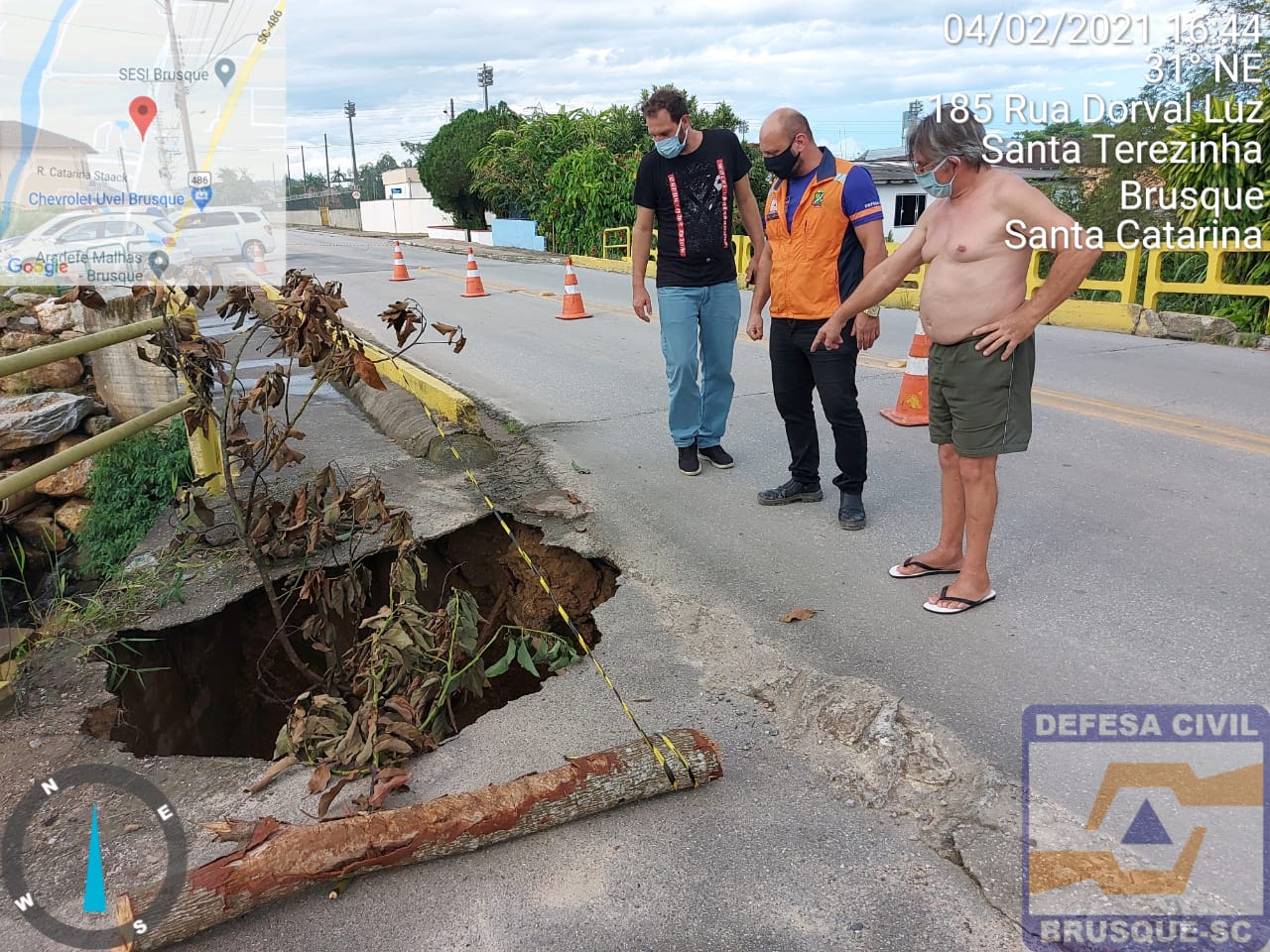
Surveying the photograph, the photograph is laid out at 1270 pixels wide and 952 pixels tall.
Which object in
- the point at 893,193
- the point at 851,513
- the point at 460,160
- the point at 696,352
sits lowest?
the point at 851,513

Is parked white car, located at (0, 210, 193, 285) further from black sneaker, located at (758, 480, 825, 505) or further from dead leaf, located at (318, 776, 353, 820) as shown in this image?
dead leaf, located at (318, 776, 353, 820)

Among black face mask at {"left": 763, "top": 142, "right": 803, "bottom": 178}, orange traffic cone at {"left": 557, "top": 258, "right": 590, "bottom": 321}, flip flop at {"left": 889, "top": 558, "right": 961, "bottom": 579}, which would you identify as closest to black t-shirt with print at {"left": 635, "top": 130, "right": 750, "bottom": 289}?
black face mask at {"left": 763, "top": 142, "right": 803, "bottom": 178}

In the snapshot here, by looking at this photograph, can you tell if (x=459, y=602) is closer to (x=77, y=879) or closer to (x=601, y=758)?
(x=601, y=758)

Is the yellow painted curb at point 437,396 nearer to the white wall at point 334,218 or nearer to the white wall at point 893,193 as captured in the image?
the white wall at point 893,193

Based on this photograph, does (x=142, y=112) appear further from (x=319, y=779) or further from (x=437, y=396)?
(x=319, y=779)

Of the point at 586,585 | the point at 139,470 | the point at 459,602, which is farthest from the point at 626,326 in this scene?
the point at 459,602

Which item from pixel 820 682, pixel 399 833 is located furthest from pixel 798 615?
pixel 399 833

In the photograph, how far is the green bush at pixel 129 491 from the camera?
578 centimetres

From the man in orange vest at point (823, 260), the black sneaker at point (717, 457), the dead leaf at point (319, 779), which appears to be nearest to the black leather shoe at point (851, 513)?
the man in orange vest at point (823, 260)

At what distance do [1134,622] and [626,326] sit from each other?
8.80 m

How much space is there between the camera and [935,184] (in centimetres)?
342

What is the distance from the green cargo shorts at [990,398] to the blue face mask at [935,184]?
56 cm

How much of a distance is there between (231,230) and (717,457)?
2009 centimetres

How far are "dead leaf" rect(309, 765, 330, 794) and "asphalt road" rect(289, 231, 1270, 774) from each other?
168 centimetres
